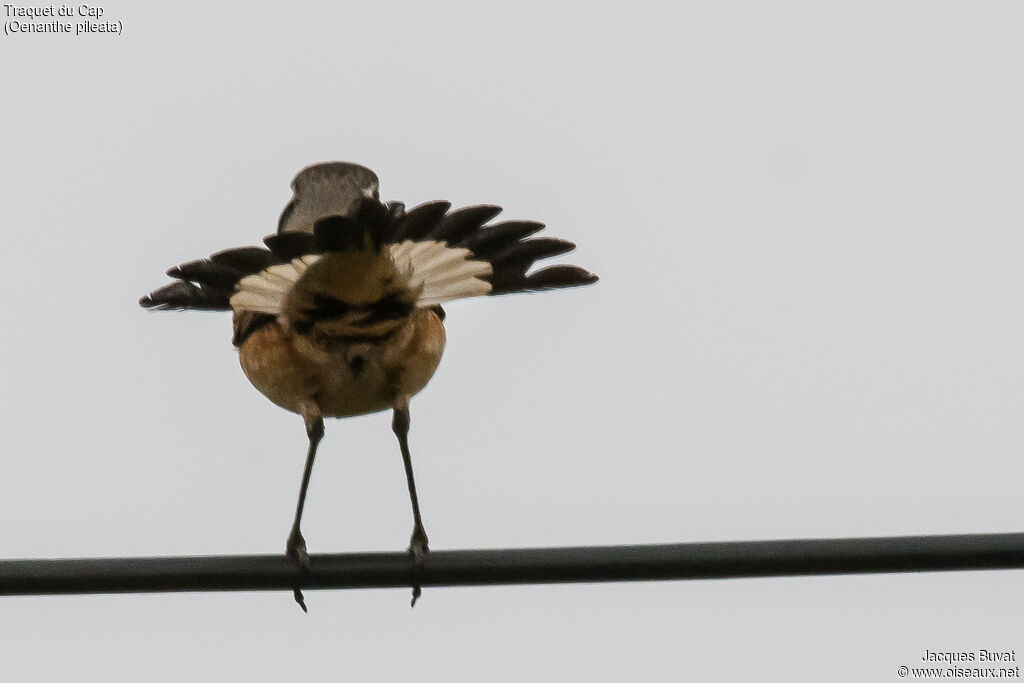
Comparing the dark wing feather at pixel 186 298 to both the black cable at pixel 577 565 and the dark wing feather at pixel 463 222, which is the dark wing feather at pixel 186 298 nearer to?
the dark wing feather at pixel 463 222

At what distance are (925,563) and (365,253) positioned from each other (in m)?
3.16

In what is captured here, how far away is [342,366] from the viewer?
8.40 metres

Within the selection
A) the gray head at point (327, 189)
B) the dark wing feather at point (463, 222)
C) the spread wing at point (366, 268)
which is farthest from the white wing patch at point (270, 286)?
the gray head at point (327, 189)

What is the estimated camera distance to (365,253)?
7309mm

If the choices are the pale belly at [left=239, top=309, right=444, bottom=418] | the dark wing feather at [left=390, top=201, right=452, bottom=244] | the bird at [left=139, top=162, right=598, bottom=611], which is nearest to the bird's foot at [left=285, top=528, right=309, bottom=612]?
the bird at [left=139, top=162, right=598, bottom=611]

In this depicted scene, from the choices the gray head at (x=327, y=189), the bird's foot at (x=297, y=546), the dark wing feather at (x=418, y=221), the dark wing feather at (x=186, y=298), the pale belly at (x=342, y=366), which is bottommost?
the bird's foot at (x=297, y=546)

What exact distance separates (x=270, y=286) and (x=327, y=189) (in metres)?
1.39

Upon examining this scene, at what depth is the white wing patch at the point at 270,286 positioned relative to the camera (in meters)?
7.32

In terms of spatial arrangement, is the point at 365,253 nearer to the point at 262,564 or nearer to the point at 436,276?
the point at 436,276

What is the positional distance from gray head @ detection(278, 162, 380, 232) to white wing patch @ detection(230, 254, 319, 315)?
0.95 meters

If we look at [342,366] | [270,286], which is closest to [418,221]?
[270,286]

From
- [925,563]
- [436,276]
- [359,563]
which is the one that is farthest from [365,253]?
[925,563]

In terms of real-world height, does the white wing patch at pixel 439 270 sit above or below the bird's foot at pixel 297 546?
above

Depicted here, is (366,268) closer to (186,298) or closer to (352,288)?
(352,288)
